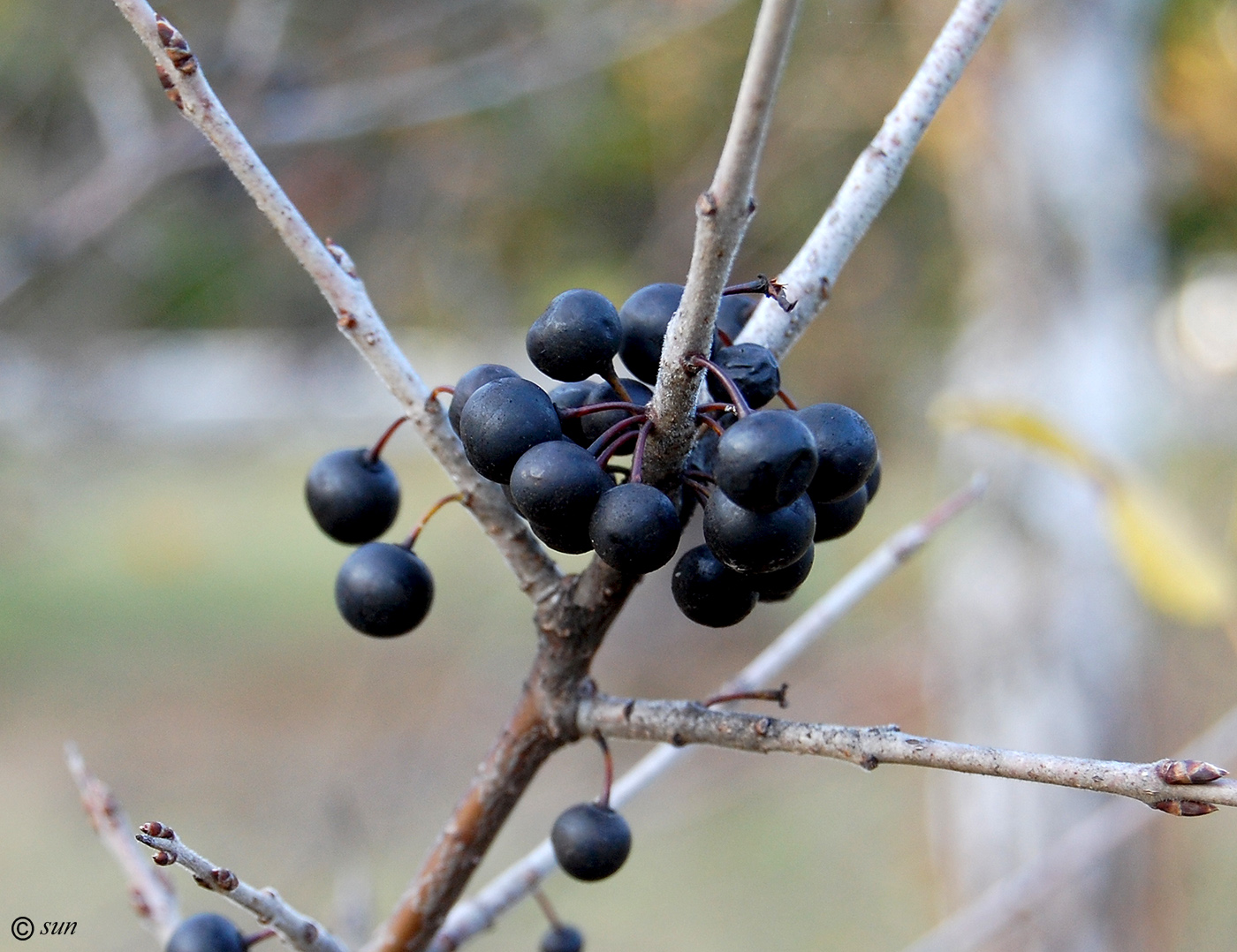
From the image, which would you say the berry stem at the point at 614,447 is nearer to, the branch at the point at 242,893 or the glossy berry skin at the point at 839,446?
the glossy berry skin at the point at 839,446

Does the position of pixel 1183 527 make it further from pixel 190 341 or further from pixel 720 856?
pixel 190 341

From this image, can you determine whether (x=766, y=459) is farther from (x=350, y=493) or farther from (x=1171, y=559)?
(x=1171, y=559)

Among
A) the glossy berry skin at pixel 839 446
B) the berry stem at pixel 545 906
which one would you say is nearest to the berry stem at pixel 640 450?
the glossy berry skin at pixel 839 446

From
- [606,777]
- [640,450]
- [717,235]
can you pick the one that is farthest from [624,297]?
[717,235]

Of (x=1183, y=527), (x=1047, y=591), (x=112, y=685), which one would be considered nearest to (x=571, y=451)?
(x=1183, y=527)

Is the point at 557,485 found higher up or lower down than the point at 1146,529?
lower down
